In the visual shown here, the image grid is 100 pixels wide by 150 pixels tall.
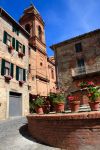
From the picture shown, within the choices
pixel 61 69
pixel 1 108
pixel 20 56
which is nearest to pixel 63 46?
pixel 61 69

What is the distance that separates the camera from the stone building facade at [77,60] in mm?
21484

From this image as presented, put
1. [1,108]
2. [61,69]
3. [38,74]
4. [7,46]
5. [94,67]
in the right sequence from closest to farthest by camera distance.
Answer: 1. [1,108]
2. [7,46]
3. [94,67]
4. [61,69]
5. [38,74]

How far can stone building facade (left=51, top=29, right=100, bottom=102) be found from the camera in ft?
70.5

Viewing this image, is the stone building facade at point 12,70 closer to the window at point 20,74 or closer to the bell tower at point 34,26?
the window at point 20,74

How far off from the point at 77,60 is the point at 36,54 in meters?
7.19

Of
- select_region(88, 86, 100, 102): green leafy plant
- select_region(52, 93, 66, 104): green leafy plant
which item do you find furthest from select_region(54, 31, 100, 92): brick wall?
select_region(88, 86, 100, 102): green leafy plant

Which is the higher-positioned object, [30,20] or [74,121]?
[30,20]

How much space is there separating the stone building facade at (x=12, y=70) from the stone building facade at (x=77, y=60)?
5622 millimetres

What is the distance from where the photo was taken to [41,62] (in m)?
28.4

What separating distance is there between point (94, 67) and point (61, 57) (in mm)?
4938

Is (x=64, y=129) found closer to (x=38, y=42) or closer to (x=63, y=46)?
(x=63, y=46)

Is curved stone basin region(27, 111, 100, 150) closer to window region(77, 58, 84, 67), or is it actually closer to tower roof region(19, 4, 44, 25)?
window region(77, 58, 84, 67)

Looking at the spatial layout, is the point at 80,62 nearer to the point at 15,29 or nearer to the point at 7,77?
the point at 15,29

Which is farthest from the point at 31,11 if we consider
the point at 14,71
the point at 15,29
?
the point at 14,71
